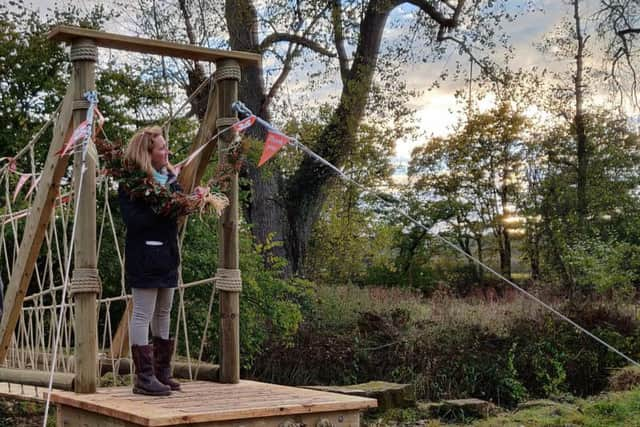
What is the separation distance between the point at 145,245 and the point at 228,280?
2.71 ft

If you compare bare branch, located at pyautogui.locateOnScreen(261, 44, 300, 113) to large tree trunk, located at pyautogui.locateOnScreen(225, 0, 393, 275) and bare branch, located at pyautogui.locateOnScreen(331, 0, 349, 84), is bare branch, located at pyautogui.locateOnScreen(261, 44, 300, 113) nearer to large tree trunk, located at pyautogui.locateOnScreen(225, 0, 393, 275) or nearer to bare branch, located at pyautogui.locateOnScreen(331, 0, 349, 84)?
large tree trunk, located at pyautogui.locateOnScreen(225, 0, 393, 275)

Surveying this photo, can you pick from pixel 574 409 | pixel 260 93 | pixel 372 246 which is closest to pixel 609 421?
pixel 574 409

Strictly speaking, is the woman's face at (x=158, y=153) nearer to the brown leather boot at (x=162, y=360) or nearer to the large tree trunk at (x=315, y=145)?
the brown leather boot at (x=162, y=360)

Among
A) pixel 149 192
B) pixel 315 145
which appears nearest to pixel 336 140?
pixel 315 145

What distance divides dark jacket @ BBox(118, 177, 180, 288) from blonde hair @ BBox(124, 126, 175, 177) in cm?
16

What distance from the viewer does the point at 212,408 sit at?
3.69 m

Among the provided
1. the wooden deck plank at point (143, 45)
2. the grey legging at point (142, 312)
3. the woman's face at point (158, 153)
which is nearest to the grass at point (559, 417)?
the grey legging at point (142, 312)

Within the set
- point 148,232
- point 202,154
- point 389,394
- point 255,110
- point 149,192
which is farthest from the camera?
point 255,110

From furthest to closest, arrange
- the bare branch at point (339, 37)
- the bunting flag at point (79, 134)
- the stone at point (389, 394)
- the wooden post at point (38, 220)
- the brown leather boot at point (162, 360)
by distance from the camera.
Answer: the bare branch at point (339, 37) → the stone at point (389, 394) → the wooden post at point (38, 220) → the brown leather boot at point (162, 360) → the bunting flag at point (79, 134)

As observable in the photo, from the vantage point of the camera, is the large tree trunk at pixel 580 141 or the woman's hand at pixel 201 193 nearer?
the woman's hand at pixel 201 193

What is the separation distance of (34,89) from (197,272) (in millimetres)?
2872

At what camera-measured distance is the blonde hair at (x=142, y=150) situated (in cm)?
410

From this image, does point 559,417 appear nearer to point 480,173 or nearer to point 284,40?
point 284,40

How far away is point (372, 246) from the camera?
21.5 meters
